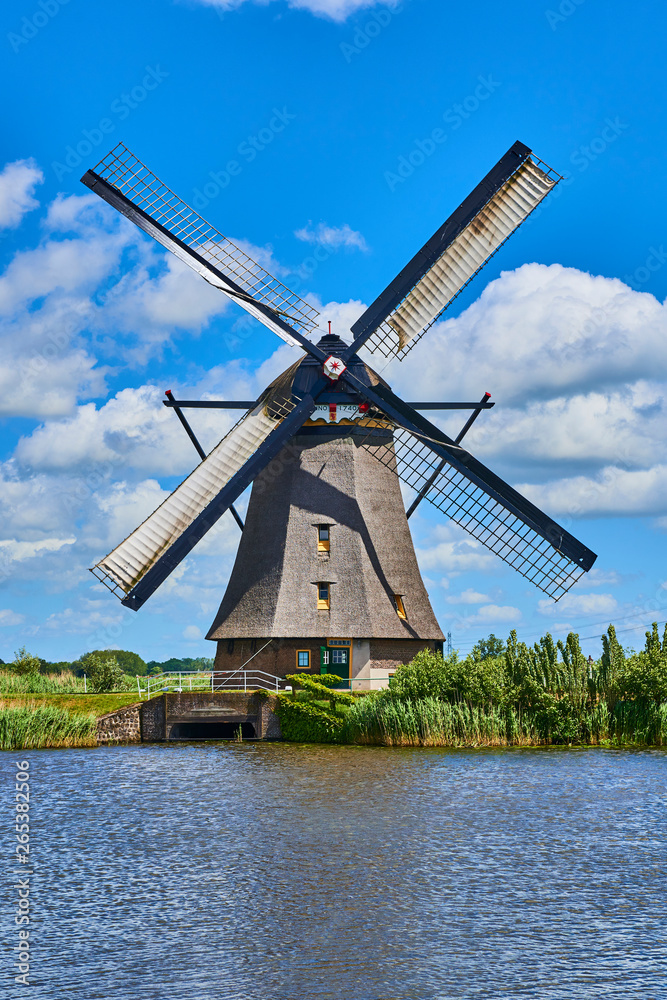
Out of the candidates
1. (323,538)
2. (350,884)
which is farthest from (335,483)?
(350,884)

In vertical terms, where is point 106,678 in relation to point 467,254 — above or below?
below

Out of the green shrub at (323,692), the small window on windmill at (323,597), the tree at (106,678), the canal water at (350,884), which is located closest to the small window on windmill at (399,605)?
the small window on windmill at (323,597)

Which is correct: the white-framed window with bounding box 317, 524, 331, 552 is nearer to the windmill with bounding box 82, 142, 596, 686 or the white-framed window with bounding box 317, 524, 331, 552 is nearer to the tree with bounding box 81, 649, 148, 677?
the windmill with bounding box 82, 142, 596, 686

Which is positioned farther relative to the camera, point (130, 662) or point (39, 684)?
point (130, 662)

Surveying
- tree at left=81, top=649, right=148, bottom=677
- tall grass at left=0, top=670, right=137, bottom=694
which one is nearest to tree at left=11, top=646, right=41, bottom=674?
tall grass at left=0, top=670, right=137, bottom=694

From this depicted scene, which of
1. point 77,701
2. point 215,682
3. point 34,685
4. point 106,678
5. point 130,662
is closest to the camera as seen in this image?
point 77,701

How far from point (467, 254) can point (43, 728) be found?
15.8m

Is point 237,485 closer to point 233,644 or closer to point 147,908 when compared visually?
point 233,644

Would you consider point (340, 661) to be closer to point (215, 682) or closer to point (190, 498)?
point (215, 682)

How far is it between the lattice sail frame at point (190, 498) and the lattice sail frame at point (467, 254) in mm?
3383

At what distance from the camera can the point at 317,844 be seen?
13.4 metres

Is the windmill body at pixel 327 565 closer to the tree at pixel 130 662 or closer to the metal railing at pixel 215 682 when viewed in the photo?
the metal railing at pixel 215 682

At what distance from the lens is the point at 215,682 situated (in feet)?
91.7

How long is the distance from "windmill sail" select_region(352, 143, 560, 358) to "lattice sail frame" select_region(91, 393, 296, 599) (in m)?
3.03
